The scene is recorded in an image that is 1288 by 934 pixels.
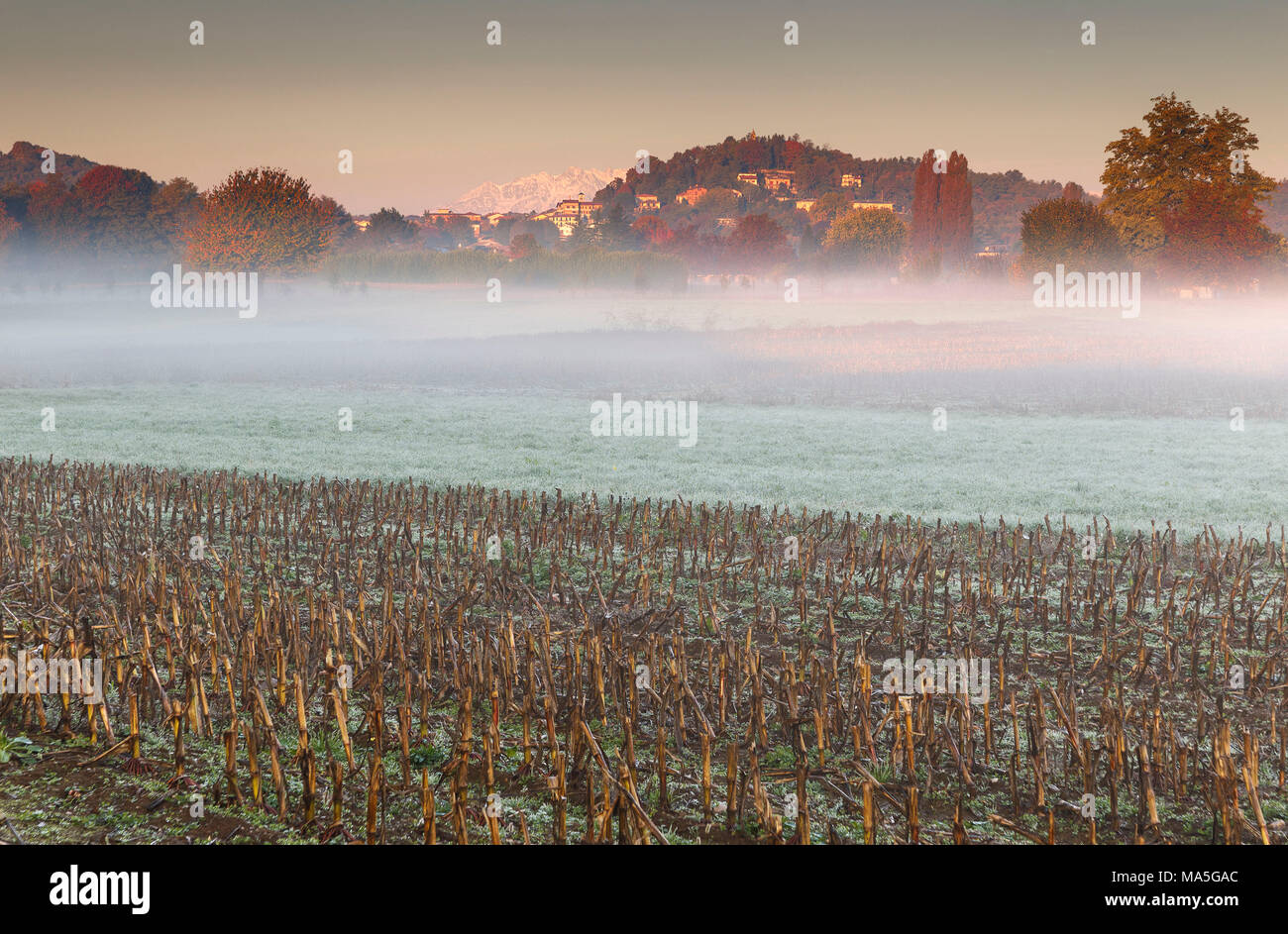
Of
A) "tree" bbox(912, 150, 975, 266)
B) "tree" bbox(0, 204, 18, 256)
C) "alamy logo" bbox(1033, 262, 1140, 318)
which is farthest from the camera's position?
"tree" bbox(912, 150, 975, 266)

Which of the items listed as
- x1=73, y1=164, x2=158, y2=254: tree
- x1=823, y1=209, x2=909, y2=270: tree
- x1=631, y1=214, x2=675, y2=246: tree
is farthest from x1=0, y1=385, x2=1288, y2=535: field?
x1=631, y1=214, x2=675, y2=246: tree

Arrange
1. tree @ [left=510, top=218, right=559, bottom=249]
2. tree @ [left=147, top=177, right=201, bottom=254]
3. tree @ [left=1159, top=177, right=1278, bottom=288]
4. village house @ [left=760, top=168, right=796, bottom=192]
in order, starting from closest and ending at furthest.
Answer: tree @ [left=1159, top=177, right=1278, bottom=288]
tree @ [left=147, top=177, right=201, bottom=254]
tree @ [left=510, top=218, right=559, bottom=249]
village house @ [left=760, top=168, right=796, bottom=192]

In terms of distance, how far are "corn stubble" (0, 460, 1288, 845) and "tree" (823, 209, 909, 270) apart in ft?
264

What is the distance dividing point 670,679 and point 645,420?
790 inches

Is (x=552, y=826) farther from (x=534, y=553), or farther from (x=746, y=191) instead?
(x=746, y=191)

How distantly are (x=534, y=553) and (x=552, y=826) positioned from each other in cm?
641

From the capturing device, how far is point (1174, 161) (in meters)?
57.2

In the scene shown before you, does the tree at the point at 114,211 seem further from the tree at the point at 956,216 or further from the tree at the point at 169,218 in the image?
the tree at the point at 956,216

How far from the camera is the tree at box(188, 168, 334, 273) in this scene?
7000 cm

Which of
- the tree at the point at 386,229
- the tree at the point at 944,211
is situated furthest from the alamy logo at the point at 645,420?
the tree at the point at 386,229

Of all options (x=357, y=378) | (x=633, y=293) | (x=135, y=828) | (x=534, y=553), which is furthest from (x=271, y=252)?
(x=135, y=828)

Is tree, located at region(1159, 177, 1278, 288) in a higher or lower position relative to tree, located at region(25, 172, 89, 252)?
lower

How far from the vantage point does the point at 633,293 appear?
3201 inches

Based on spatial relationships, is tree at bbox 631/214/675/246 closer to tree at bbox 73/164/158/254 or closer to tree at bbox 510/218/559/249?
tree at bbox 510/218/559/249
